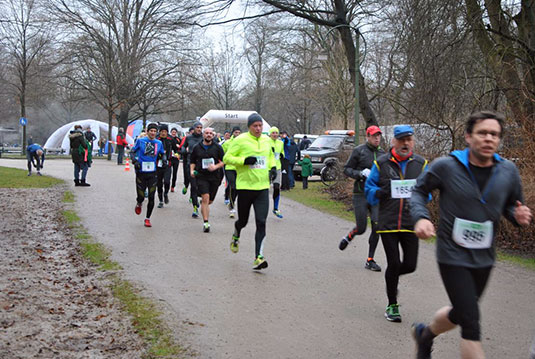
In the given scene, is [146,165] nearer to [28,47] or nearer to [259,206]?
[259,206]

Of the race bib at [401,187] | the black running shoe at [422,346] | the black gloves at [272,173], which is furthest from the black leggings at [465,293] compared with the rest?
the black gloves at [272,173]

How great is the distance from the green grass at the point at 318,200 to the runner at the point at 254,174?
6.01 meters

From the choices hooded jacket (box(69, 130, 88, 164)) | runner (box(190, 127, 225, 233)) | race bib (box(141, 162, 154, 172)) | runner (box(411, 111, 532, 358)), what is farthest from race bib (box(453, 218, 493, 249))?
hooded jacket (box(69, 130, 88, 164))

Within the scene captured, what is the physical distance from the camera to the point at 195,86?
4350 centimetres

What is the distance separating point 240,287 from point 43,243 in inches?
169

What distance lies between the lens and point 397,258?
5949 millimetres

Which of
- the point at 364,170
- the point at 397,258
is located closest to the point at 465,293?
the point at 397,258

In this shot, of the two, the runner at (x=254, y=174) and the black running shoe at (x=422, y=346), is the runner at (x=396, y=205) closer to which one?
the black running shoe at (x=422, y=346)

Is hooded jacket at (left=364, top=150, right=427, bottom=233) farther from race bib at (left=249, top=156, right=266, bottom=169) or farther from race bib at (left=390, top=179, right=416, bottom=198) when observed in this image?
race bib at (left=249, top=156, right=266, bottom=169)

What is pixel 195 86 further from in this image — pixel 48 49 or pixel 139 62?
pixel 48 49

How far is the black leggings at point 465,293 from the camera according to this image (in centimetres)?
393

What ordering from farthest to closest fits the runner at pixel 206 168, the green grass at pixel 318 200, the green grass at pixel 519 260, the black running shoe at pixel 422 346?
the green grass at pixel 318 200 < the runner at pixel 206 168 < the green grass at pixel 519 260 < the black running shoe at pixel 422 346

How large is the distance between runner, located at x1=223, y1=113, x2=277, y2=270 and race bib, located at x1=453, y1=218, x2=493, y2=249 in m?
4.11

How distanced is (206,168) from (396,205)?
568 cm
